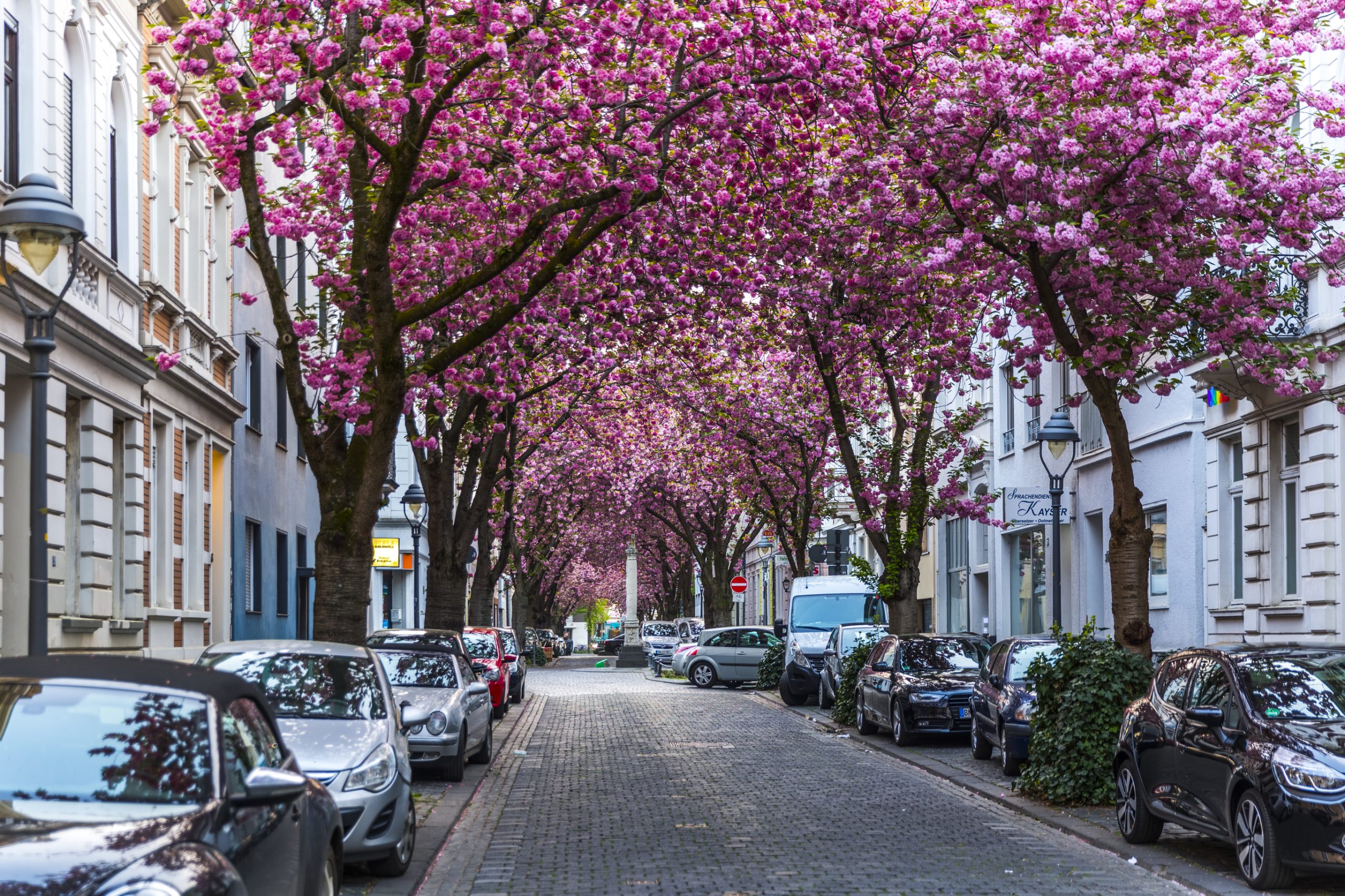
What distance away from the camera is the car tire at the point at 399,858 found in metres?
10.5

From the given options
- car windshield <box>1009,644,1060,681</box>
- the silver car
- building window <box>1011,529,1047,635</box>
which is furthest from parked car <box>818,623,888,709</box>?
the silver car

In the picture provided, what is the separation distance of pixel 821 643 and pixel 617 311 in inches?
537

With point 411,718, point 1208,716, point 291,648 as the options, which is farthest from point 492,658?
point 1208,716

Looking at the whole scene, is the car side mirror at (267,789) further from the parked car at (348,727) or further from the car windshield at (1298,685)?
the car windshield at (1298,685)

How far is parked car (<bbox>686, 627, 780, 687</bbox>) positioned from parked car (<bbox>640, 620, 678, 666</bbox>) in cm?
882

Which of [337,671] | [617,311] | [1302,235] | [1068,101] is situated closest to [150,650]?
[617,311]

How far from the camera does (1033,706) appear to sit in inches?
651

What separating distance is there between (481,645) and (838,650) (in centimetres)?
653

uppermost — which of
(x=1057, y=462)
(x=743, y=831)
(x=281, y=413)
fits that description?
(x=281, y=413)

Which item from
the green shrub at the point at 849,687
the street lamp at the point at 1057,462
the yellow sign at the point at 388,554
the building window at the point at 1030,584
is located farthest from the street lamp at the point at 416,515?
the street lamp at the point at 1057,462

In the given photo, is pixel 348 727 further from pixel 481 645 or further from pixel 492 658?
pixel 481 645

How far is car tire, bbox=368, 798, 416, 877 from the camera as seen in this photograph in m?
10.5

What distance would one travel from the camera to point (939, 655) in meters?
22.5

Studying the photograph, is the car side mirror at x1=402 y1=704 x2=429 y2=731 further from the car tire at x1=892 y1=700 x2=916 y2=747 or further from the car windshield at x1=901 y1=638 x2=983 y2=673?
the car windshield at x1=901 y1=638 x2=983 y2=673
